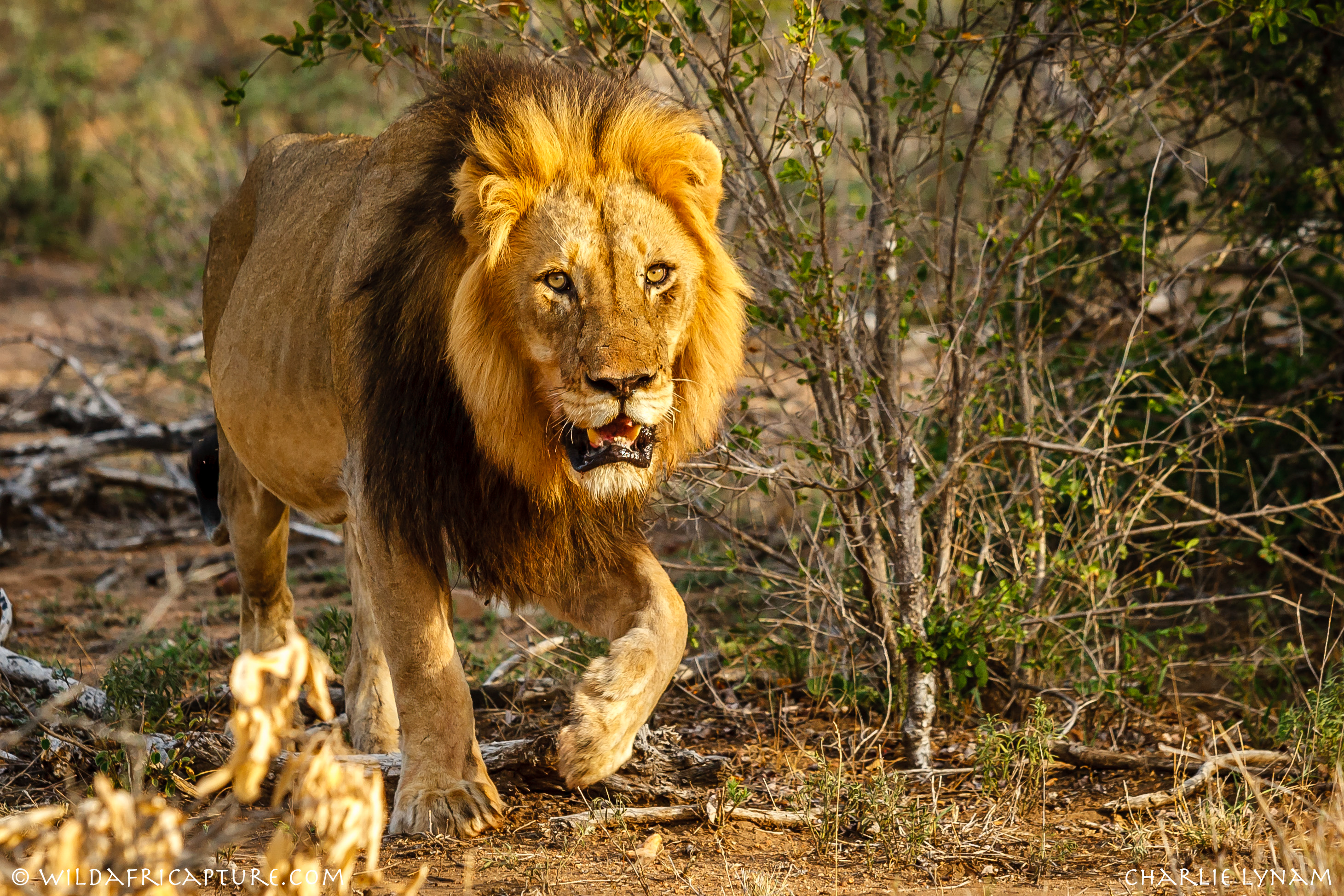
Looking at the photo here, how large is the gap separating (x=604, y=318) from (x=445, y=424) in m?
0.58

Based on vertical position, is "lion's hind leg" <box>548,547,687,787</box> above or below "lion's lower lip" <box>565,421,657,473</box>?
below

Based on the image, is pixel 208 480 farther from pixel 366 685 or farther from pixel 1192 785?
pixel 1192 785

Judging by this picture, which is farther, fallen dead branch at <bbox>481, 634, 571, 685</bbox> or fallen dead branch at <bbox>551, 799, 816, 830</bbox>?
fallen dead branch at <bbox>481, 634, 571, 685</bbox>

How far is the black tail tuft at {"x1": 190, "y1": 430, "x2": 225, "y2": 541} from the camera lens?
5.04 metres

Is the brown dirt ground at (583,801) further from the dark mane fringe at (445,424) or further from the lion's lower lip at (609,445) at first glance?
the lion's lower lip at (609,445)

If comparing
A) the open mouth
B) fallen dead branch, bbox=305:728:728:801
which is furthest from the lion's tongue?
fallen dead branch, bbox=305:728:728:801

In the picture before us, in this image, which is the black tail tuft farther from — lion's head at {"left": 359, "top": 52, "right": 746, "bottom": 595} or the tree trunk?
the tree trunk

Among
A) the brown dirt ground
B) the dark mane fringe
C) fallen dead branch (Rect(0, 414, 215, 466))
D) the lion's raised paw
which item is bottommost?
the brown dirt ground

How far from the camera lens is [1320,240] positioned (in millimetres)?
5340

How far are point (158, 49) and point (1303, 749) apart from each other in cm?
1885

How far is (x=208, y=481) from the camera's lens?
A: 506 centimetres

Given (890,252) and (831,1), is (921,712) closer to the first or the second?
(890,252)

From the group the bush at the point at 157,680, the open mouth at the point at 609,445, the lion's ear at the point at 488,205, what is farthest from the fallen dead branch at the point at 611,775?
the lion's ear at the point at 488,205

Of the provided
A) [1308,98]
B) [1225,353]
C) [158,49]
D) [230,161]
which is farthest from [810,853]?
[158,49]
